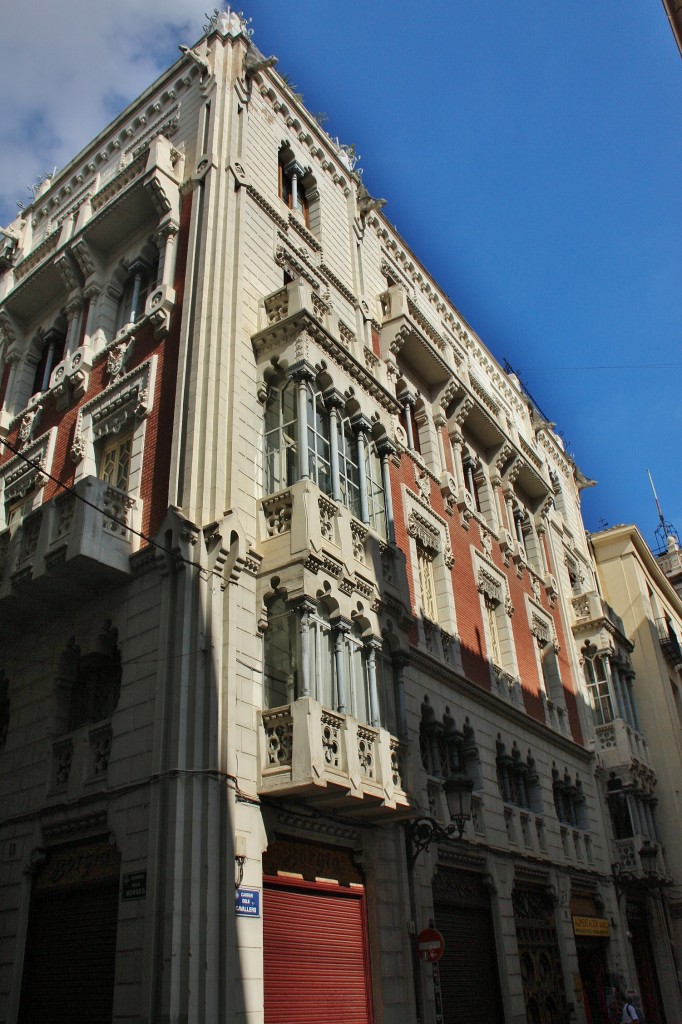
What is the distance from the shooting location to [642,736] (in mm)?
28609

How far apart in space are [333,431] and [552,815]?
12.2m

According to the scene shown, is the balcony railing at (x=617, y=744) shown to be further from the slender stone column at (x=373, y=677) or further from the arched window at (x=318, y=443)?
the arched window at (x=318, y=443)

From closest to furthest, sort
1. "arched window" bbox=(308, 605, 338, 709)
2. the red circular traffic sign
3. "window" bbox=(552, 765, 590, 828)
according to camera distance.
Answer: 1. "arched window" bbox=(308, 605, 338, 709)
2. the red circular traffic sign
3. "window" bbox=(552, 765, 590, 828)

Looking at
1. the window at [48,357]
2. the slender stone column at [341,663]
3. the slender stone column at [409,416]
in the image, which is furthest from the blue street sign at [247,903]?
the window at [48,357]

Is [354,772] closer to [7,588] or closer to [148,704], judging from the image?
[148,704]

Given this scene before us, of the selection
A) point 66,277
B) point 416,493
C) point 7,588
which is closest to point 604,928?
point 416,493

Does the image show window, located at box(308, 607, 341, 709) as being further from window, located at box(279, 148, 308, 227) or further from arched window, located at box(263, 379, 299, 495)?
window, located at box(279, 148, 308, 227)

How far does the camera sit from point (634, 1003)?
2067cm

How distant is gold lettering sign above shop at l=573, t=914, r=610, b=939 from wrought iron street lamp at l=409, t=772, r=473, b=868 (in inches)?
296

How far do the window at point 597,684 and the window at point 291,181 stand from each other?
16.7 meters

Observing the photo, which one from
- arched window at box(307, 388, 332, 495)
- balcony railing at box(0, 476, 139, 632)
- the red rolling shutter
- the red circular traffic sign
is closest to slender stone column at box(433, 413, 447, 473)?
arched window at box(307, 388, 332, 495)

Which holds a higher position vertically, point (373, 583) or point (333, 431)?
point (333, 431)

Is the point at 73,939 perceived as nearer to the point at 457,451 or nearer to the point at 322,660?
the point at 322,660

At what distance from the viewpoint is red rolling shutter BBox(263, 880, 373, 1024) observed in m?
11.2
